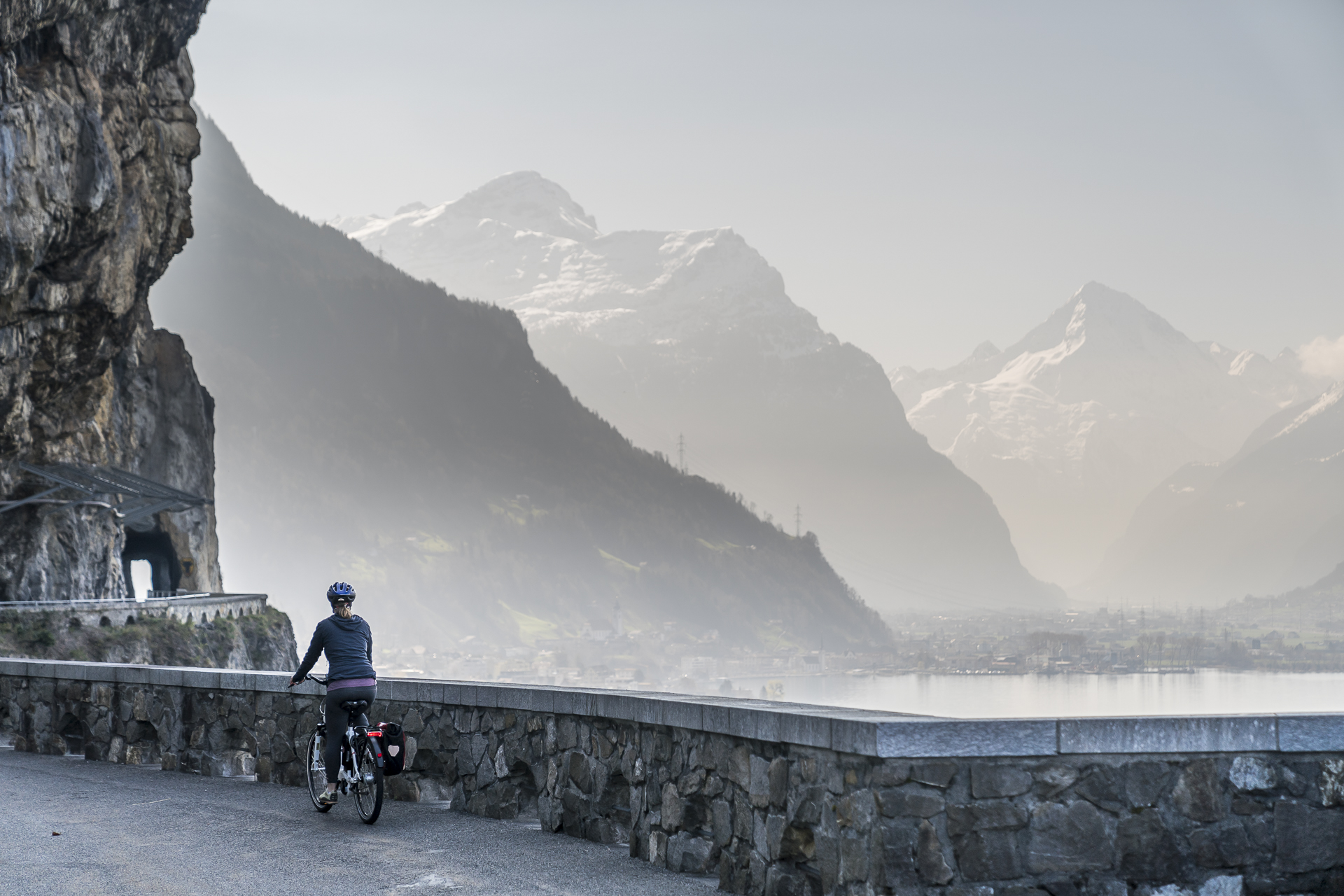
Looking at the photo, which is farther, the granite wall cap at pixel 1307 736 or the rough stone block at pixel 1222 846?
the granite wall cap at pixel 1307 736

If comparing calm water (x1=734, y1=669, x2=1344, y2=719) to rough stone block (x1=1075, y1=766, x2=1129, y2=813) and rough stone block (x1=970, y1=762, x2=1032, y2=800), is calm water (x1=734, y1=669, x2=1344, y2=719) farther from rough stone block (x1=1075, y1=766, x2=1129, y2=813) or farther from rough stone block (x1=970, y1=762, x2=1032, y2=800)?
rough stone block (x1=970, y1=762, x2=1032, y2=800)

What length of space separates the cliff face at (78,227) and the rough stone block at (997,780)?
35463 millimetres

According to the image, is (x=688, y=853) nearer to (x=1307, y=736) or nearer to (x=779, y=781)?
(x=779, y=781)

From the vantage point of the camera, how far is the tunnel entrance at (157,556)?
2714 inches

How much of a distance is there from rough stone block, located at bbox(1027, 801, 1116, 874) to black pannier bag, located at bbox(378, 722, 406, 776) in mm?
4787

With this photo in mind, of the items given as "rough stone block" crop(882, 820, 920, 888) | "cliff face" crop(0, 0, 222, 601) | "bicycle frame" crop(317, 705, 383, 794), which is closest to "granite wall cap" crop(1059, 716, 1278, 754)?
"rough stone block" crop(882, 820, 920, 888)

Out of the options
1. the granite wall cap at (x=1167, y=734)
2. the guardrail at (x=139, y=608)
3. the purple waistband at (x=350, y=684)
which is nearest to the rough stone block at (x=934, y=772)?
the granite wall cap at (x=1167, y=734)

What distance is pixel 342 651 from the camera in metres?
9.14

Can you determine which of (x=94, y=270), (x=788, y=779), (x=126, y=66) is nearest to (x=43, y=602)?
(x=94, y=270)

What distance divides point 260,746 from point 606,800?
4175mm

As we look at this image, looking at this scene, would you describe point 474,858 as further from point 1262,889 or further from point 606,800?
point 1262,889

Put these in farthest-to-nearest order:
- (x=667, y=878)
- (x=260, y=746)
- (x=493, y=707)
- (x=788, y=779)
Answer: (x=260, y=746), (x=493, y=707), (x=667, y=878), (x=788, y=779)

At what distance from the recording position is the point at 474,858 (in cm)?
777

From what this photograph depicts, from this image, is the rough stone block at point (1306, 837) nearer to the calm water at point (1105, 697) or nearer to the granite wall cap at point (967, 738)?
the granite wall cap at point (967, 738)
